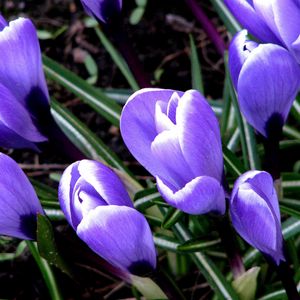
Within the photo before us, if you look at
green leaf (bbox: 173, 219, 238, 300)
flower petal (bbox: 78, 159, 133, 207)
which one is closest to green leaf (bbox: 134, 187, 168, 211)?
green leaf (bbox: 173, 219, 238, 300)

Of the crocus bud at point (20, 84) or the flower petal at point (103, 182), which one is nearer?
the flower petal at point (103, 182)

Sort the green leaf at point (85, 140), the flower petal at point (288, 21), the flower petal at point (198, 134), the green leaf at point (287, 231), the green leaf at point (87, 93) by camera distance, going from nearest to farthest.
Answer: the flower petal at point (198, 134) < the flower petal at point (288, 21) < the green leaf at point (287, 231) < the green leaf at point (85, 140) < the green leaf at point (87, 93)

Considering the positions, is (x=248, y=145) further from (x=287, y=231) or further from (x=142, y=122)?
(x=142, y=122)

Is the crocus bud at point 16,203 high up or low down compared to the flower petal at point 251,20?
down

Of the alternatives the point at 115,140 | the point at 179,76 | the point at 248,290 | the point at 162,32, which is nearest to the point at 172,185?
the point at 248,290

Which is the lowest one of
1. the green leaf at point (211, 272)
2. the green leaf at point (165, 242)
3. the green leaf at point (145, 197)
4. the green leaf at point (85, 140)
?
the green leaf at point (211, 272)

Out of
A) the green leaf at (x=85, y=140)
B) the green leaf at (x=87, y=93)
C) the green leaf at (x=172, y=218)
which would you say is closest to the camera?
the green leaf at (x=172, y=218)

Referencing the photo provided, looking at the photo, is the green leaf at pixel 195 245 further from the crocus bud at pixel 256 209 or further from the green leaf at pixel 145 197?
the crocus bud at pixel 256 209

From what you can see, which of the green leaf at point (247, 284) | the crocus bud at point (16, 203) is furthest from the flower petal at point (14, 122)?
the green leaf at point (247, 284)
